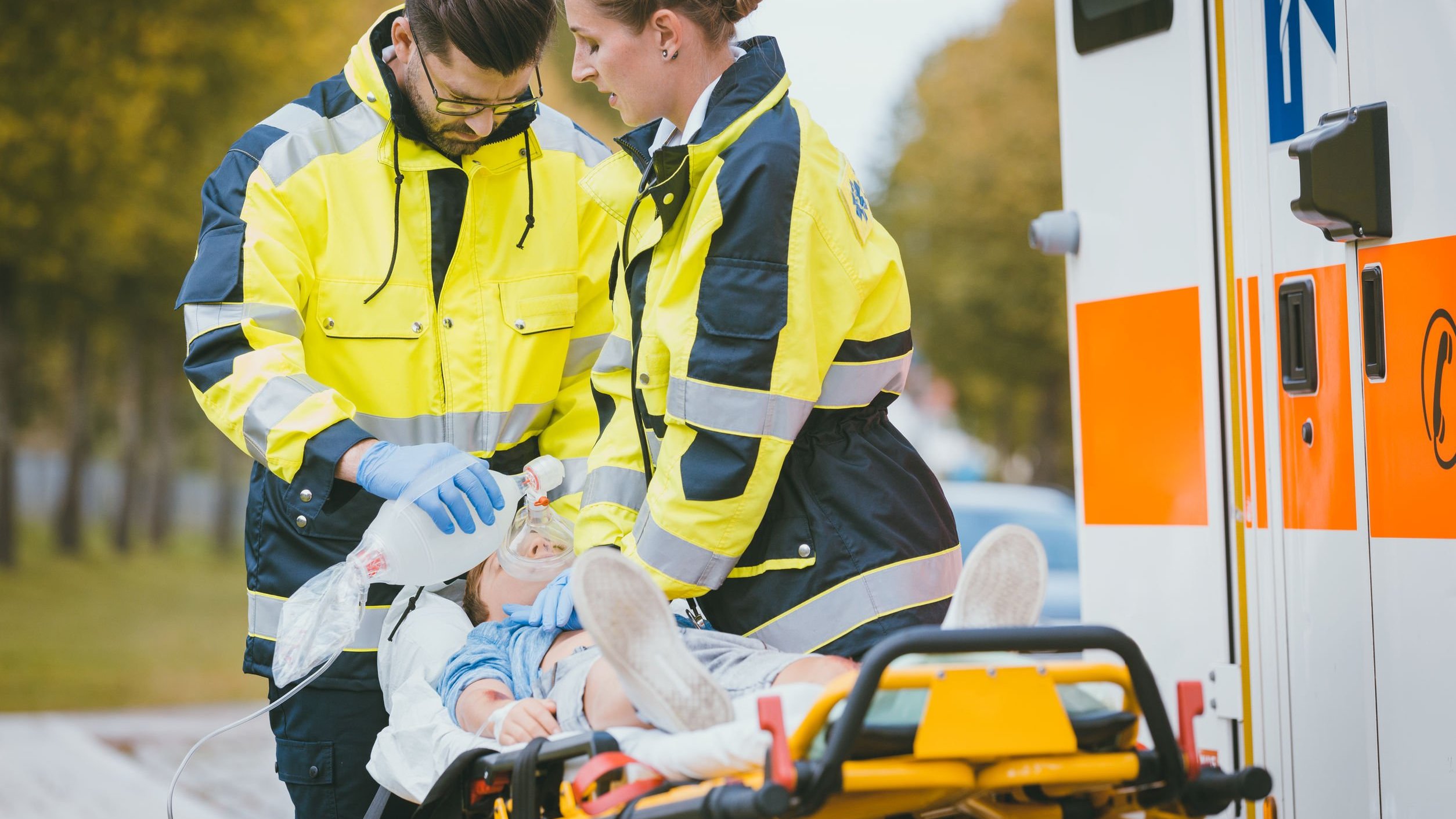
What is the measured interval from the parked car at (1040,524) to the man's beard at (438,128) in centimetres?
698

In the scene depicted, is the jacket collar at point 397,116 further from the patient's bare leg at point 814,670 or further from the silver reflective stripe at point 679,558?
the patient's bare leg at point 814,670

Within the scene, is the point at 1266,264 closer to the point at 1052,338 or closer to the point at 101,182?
Result: the point at 101,182

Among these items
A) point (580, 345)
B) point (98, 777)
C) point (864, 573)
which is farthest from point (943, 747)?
point (98, 777)

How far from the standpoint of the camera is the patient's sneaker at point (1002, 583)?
6.54 feet

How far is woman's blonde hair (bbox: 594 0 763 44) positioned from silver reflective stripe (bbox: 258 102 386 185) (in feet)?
2.75

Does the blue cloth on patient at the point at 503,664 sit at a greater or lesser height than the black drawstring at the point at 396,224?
lesser

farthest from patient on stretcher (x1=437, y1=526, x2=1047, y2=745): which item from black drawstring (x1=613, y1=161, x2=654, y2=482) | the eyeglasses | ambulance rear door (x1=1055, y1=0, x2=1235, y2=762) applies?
the eyeglasses

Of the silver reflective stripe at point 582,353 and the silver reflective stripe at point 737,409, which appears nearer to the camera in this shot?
the silver reflective stripe at point 737,409

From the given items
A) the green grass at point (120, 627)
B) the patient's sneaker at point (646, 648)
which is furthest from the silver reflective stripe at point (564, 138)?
the green grass at point (120, 627)

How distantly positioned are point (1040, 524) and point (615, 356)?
8060 millimetres

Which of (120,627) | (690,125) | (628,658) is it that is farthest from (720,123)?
(120,627)

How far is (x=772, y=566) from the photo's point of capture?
97.6 inches

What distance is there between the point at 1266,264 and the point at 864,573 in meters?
1.00

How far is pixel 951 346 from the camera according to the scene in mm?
18219
